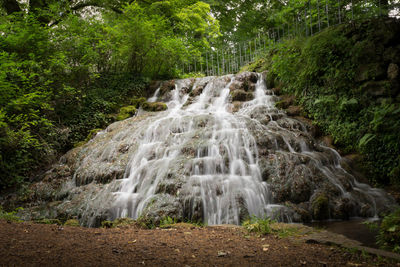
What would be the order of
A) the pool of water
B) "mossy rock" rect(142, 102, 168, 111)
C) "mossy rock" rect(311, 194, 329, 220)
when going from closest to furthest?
the pool of water, "mossy rock" rect(311, 194, 329, 220), "mossy rock" rect(142, 102, 168, 111)

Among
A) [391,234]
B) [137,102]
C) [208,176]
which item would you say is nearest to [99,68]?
[137,102]

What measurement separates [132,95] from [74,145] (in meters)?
4.50

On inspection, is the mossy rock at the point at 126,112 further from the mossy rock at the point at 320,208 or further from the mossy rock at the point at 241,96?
the mossy rock at the point at 320,208

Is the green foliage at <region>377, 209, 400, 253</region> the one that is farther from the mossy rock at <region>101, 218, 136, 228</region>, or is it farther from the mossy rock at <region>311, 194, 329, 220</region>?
the mossy rock at <region>101, 218, 136, 228</region>

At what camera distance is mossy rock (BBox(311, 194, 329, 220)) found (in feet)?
17.3

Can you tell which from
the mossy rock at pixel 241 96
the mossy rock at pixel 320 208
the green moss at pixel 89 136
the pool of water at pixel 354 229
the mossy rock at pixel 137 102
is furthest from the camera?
the mossy rock at pixel 137 102

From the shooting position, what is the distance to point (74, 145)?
9.88 meters

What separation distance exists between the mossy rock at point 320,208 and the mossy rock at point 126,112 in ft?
29.5

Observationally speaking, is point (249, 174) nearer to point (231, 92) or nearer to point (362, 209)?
point (362, 209)

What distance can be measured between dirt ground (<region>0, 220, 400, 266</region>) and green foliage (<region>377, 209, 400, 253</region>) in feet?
2.18

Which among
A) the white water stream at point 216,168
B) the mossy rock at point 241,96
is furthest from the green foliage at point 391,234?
the mossy rock at point 241,96

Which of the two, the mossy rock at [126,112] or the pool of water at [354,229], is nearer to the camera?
the pool of water at [354,229]

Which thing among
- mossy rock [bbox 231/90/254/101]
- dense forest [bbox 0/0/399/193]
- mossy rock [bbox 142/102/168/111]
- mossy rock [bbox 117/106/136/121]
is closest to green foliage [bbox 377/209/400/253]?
dense forest [bbox 0/0/399/193]

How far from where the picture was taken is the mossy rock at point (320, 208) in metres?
5.27
